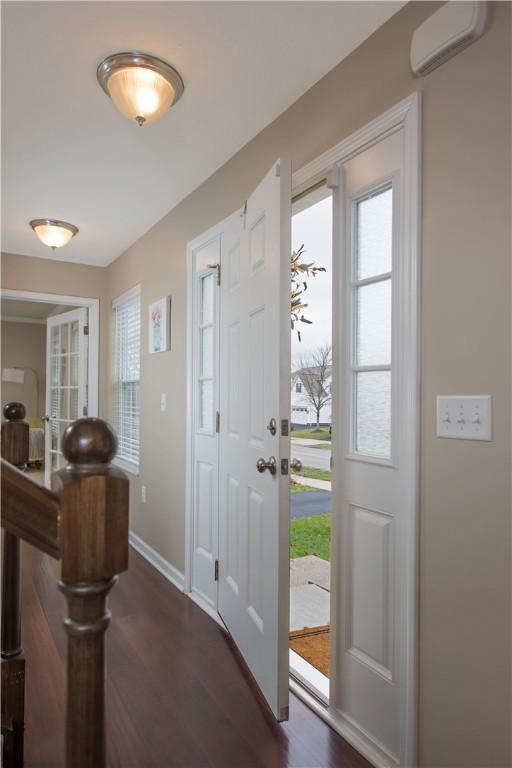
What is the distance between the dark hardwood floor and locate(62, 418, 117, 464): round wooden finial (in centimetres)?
155

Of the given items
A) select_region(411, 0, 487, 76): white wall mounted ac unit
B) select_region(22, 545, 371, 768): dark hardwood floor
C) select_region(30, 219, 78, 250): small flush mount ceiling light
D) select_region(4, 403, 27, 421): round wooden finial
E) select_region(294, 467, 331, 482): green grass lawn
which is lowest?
select_region(22, 545, 371, 768): dark hardwood floor

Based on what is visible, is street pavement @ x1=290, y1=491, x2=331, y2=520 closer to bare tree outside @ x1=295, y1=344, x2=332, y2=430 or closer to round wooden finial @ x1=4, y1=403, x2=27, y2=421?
bare tree outside @ x1=295, y1=344, x2=332, y2=430

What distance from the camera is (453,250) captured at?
1.46 metres

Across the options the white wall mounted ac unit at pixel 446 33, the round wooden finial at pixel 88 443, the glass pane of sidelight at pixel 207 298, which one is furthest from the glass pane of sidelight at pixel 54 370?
the round wooden finial at pixel 88 443

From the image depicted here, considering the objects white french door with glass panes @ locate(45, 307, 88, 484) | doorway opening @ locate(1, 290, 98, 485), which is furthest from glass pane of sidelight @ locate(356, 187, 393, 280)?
white french door with glass panes @ locate(45, 307, 88, 484)

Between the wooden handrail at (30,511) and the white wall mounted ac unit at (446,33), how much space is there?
156 centimetres

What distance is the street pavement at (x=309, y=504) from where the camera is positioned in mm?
5035

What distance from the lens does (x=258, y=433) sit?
2.15 m

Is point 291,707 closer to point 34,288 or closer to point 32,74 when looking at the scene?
point 32,74

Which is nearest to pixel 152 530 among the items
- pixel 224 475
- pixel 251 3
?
pixel 224 475

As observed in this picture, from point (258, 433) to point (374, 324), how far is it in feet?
2.26

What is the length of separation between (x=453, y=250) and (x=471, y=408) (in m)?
0.46

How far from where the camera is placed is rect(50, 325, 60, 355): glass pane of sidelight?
17.8 ft

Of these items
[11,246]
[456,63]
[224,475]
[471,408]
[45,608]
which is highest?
[11,246]
